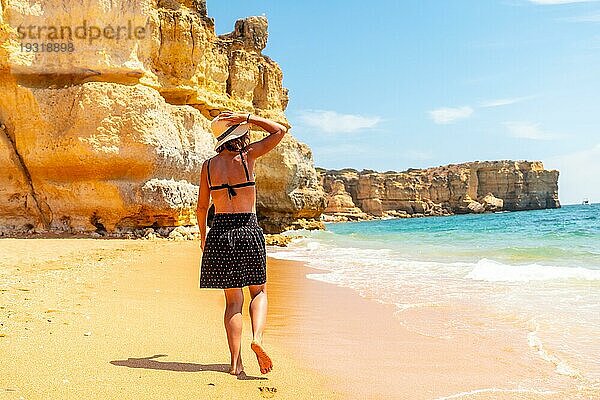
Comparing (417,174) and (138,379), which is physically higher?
(417,174)

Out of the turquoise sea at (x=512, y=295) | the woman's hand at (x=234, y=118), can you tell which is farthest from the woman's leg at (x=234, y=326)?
the turquoise sea at (x=512, y=295)

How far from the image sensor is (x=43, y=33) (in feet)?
49.5

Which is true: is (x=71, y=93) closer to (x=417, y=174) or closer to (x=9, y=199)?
(x=9, y=199)

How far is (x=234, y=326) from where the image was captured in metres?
3.09

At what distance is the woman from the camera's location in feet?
10.2

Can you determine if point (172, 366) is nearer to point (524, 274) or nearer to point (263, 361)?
point (263, 361)

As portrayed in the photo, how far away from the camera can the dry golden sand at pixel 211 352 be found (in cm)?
274

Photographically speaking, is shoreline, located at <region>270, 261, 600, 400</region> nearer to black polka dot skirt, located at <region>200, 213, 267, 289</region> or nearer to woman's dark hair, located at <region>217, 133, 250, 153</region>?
black polka dot skirt, located at <region>200, 213, 267, 289</region>

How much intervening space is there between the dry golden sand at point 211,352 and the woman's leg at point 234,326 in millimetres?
86

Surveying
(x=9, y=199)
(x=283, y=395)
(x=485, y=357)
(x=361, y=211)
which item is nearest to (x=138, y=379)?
(x=283, y=395)

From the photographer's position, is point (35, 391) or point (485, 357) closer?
point (35, 391)

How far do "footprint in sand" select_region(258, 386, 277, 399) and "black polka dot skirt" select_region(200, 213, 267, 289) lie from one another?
0.62m

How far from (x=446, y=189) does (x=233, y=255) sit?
83.2m

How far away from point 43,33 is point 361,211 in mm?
65227
